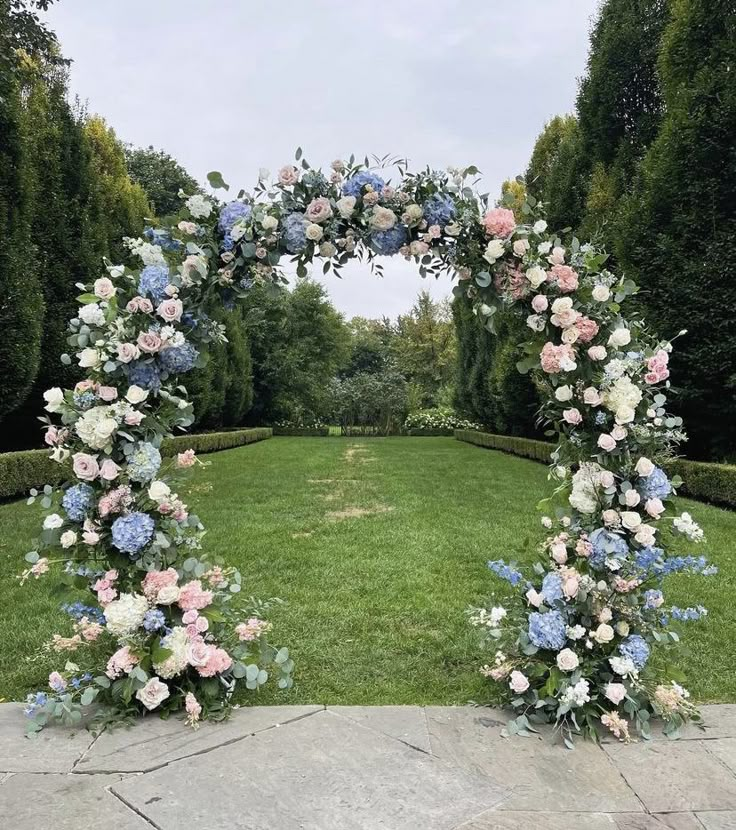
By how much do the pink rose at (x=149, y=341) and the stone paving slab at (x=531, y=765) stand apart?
1940 millimetres

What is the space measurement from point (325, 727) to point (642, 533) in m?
1.51

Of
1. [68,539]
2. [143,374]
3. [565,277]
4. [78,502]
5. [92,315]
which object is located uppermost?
[565,277]

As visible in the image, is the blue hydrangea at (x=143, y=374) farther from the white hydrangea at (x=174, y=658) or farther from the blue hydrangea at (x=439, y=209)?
the blue hydrangea at (x=439, y=209)

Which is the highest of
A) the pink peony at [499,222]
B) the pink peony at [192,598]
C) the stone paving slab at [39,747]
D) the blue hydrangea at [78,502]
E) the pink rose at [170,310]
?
the pink peony at [499,222]

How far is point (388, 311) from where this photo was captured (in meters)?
45.9

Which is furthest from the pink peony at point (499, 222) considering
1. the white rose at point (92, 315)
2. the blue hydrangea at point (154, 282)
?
the white rose at point (92, 315)

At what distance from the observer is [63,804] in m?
1.87

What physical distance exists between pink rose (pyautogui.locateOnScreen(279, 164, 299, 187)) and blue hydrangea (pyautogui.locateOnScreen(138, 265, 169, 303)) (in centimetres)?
66

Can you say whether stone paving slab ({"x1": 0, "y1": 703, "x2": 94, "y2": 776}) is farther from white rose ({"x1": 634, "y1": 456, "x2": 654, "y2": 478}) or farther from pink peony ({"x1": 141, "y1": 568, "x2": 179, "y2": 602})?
white rose ({"x1": 634, "y1": 456, "x2": 654, "y2": 478})

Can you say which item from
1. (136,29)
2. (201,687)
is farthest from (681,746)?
(136,29)

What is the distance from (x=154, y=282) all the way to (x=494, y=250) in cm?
151

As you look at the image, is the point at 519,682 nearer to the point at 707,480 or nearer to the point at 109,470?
the point at 109,470

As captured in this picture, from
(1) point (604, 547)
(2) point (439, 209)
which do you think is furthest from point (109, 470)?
(1) point (604, 547)

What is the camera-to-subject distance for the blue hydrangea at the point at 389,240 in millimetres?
2717
